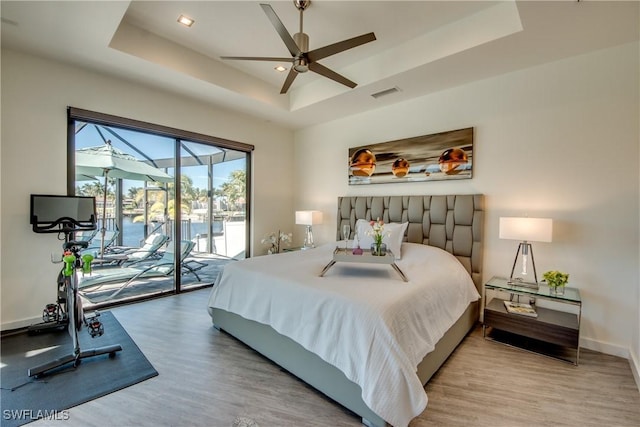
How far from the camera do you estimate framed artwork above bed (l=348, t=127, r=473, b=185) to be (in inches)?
138

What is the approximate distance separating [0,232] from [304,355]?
3306mm

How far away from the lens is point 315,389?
6.84ft

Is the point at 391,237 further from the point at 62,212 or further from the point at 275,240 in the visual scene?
the point at 62,212

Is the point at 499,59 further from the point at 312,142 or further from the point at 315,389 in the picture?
the point at 315,389

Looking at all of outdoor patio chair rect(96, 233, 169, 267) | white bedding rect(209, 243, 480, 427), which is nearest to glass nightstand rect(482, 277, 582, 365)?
white bedding rect(209, 243, 480, 427)

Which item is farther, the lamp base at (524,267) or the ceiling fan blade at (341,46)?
the lamp base at (524,267)

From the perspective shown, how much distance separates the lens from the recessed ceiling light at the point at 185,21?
2.79 metres

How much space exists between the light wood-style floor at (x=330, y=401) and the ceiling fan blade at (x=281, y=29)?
2.70 m

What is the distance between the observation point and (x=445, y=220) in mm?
3531

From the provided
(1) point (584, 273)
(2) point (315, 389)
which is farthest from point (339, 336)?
(1) point (584, 273)

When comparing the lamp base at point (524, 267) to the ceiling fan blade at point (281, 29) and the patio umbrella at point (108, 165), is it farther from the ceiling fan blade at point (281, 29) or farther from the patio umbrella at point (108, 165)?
the patio umbrella at point (108, 165)

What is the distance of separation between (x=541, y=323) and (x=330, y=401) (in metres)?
2.08

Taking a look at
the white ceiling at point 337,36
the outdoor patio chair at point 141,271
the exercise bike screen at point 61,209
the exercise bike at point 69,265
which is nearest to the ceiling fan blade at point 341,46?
the white ceiling at point 337,36

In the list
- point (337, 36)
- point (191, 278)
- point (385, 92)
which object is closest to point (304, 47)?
point (337, 36)
